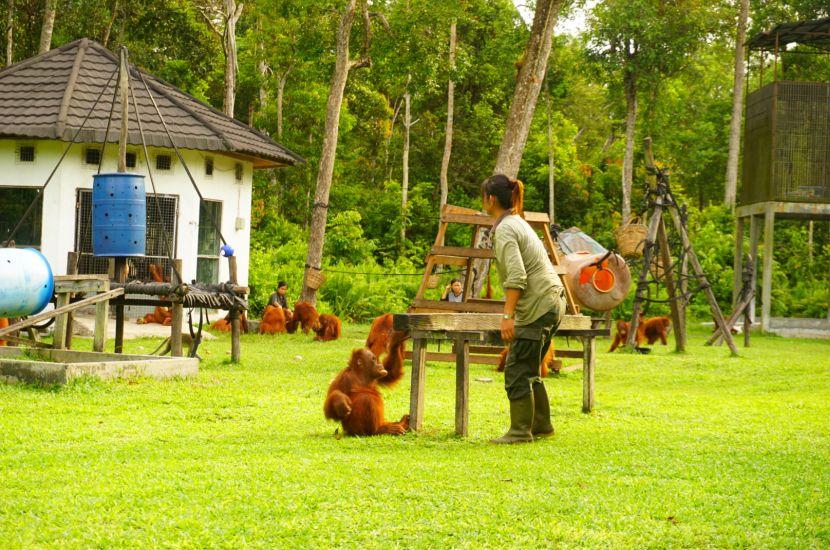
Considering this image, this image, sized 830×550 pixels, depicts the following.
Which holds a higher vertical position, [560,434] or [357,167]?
[357,167]

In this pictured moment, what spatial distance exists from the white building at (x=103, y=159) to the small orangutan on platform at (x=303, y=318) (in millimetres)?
2808

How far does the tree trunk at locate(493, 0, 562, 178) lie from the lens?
19484 mm

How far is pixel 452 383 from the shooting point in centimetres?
1341

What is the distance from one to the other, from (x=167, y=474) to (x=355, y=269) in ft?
79.5

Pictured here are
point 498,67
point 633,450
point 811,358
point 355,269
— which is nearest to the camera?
point 633,450

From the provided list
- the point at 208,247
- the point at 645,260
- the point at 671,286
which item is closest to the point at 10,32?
the point at 208,247

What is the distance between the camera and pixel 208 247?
24.1m

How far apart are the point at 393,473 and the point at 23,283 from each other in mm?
6586

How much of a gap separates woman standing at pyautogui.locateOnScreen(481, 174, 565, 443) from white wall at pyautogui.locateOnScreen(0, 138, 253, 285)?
48.1 ft

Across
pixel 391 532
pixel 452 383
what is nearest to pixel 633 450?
pixel 391 532

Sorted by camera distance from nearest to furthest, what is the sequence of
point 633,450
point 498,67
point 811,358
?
1. point 633,450
2. point 811,358
3. point 498,67

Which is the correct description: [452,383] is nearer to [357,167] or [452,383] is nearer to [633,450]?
[633,450]

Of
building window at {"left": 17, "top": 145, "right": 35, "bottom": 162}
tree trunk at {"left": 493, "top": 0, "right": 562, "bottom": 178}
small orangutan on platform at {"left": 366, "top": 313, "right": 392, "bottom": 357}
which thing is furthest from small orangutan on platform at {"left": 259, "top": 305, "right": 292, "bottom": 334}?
small orangutan on platform at {"left": 366, "top": 313, "right": 392, "bottom": 357}

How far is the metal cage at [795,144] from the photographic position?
28.9 m
